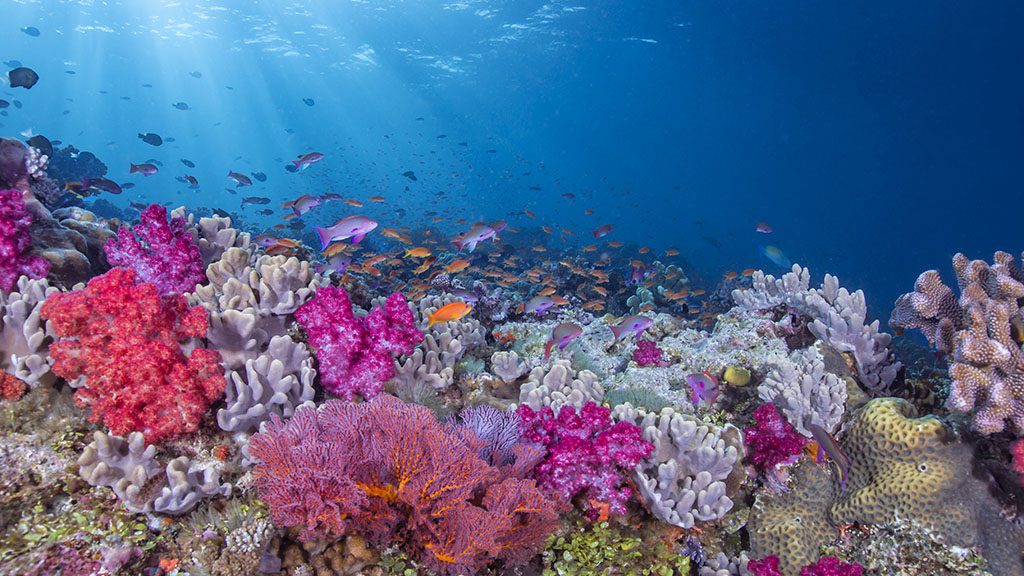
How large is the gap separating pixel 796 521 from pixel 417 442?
3.22 meters

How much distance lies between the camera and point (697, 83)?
63.0m

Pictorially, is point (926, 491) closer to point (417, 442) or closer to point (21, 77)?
point (417, 442)

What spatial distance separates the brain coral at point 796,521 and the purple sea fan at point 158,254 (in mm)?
5743

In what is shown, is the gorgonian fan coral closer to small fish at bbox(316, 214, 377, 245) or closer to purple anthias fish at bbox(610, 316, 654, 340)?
purple anthias fish at bbox(610, 316, 654, 340)

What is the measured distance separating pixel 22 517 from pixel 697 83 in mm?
72810

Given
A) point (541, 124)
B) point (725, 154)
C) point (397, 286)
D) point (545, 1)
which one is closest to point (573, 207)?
point (541, 124)

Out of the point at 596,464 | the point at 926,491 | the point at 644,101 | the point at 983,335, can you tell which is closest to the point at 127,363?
the point at 596,464

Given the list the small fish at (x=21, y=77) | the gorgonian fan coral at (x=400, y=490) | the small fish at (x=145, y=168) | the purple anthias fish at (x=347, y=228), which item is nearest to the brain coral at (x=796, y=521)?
the gorgonian fan coral at (x=400, y=490)

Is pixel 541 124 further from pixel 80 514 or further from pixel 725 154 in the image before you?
pixel 80 514

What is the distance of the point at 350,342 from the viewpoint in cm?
421

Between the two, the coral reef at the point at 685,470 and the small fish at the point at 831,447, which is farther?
the coral reef at the point at 685,470

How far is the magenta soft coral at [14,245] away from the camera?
4051 millimetres

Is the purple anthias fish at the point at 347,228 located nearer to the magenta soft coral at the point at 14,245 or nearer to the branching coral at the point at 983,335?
the magenta soft coral at the point at 14,245

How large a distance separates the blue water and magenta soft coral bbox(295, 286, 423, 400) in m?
26.0
